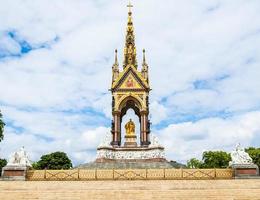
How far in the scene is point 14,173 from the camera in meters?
25.8

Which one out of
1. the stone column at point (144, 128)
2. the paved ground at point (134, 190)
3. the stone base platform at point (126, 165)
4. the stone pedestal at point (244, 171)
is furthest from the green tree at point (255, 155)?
the paved ground at point (134, 190)

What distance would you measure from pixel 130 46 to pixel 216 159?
82.9ft

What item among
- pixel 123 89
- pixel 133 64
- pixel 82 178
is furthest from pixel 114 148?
pixel 82 178

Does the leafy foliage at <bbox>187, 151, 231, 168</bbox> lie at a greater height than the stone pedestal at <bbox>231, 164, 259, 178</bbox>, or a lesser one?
greater

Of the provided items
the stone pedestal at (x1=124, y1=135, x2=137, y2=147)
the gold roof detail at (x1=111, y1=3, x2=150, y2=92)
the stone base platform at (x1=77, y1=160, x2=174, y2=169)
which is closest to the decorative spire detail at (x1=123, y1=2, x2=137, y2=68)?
the gold roof detail at (x1=111, y1=3, x2=150, y2=92)

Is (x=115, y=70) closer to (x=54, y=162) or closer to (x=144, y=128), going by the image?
(x=144, y=128)

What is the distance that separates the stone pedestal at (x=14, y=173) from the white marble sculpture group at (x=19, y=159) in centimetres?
37

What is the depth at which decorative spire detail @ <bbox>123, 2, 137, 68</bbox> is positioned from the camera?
44219 mm

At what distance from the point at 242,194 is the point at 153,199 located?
531 cm

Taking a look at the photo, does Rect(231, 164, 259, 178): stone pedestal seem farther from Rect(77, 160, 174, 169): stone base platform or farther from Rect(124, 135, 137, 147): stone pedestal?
Rect(124, 135, 137, 147): stone pedestal

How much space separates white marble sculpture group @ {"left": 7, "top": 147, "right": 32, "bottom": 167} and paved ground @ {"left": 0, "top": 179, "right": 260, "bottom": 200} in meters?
2.43

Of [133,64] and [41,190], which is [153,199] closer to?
[41,190]

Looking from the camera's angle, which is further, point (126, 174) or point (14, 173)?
point (14, 173)

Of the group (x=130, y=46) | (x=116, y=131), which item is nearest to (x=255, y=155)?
(x=116, y=131)
